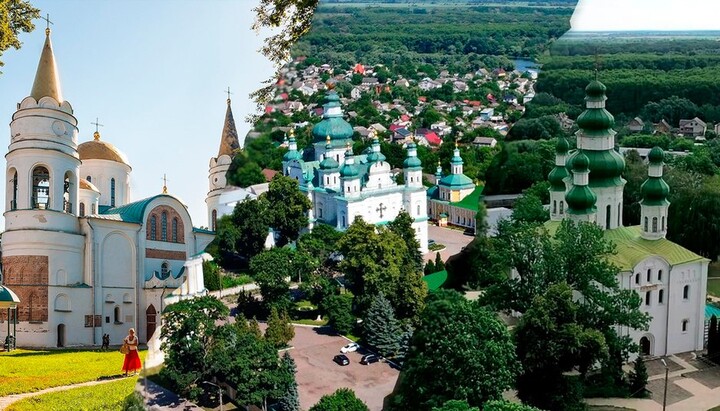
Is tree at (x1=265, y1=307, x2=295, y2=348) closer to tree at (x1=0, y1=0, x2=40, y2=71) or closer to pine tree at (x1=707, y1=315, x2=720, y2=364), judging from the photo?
pine tree at (x1=707, y1=315, x2=720, y2=364)

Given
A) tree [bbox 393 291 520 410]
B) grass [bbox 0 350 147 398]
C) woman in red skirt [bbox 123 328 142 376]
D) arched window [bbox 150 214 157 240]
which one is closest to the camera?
tree [bbox 393 291 520 410]

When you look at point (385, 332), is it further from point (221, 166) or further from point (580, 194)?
point (221, 166)

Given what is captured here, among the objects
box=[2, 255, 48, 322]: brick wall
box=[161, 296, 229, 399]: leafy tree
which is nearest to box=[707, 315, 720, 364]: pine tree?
box=[161, 296, 229, 399]: leafy tree

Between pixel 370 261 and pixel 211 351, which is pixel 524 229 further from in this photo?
pixel 211 351

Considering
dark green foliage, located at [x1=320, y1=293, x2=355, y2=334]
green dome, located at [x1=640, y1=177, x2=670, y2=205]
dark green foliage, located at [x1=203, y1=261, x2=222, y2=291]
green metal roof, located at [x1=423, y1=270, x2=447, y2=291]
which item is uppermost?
green dome, located at [x1=640, y1=177, x2=670, y2=205]

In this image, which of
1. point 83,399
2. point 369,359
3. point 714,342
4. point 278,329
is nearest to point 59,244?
point 83,399

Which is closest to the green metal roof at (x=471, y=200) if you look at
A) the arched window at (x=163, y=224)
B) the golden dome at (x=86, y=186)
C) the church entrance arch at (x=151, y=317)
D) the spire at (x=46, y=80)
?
the arched window at (x=163, y=224)

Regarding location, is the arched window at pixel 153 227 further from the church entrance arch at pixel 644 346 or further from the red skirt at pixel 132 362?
the church entrance arch at pixel 644 346

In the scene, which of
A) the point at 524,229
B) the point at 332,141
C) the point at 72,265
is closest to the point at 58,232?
the point at 72,265
